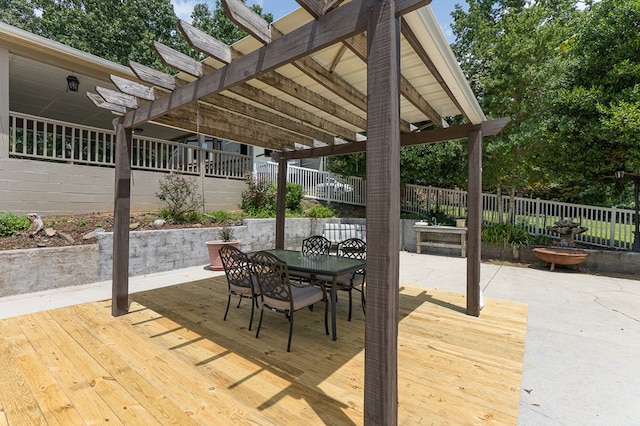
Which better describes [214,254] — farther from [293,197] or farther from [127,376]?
[293,197]

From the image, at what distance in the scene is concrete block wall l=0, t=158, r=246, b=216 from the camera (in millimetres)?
5238

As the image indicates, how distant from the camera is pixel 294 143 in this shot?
5.36 metres

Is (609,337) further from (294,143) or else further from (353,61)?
(294,143)

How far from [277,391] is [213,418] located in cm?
46

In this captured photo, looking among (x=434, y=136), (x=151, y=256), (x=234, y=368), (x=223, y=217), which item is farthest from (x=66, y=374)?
(x=223, y=217)

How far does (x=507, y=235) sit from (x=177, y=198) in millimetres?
8417

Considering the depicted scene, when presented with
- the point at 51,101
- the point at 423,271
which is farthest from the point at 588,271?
the point at 51,101

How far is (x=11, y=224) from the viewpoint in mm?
4793

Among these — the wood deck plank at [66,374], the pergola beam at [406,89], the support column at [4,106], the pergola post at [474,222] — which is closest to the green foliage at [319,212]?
the pergola beam at [406,89]

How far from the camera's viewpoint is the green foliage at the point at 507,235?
7828 mm

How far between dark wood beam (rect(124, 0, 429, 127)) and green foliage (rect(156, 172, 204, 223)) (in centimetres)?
431

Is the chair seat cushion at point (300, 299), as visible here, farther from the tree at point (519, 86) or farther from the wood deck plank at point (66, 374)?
the tree at point (519, 86)

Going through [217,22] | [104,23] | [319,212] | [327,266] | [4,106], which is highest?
[217,22]

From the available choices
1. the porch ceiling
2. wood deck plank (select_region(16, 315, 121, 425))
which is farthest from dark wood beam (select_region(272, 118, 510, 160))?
wood deck plank (select_region(16, 315, 121, 425))
